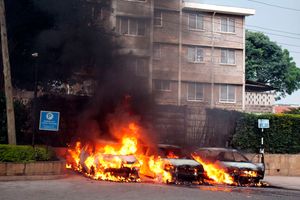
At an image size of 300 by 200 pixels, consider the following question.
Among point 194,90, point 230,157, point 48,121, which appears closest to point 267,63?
point 194,90

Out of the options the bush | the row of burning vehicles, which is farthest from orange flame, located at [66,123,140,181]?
the bush

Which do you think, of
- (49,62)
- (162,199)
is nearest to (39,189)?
(162,199)

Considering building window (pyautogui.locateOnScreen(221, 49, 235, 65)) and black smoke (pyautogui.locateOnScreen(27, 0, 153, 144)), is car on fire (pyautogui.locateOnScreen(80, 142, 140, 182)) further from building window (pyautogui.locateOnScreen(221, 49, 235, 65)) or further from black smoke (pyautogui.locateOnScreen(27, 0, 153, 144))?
building window (pyautogui.locateOnScreen(221, 49, 235, 65))

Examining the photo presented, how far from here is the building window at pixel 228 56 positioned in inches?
1422

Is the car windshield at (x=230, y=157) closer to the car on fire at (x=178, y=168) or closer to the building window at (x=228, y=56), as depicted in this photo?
the car on fire at (x=178, y=168)

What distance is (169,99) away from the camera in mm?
23984

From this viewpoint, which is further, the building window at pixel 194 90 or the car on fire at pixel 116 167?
the building window at pixel 194 90

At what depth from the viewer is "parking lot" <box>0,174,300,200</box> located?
10.9 m

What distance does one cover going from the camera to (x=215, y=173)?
656 inches

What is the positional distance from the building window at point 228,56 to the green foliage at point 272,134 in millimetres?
14531

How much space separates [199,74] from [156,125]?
971 centimetres

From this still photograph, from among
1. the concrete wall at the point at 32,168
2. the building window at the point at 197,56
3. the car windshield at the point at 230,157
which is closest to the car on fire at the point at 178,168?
the car windshield at the point at 230,157

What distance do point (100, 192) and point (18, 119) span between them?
8.31 meters

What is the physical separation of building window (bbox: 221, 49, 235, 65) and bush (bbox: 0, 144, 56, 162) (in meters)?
23.3
